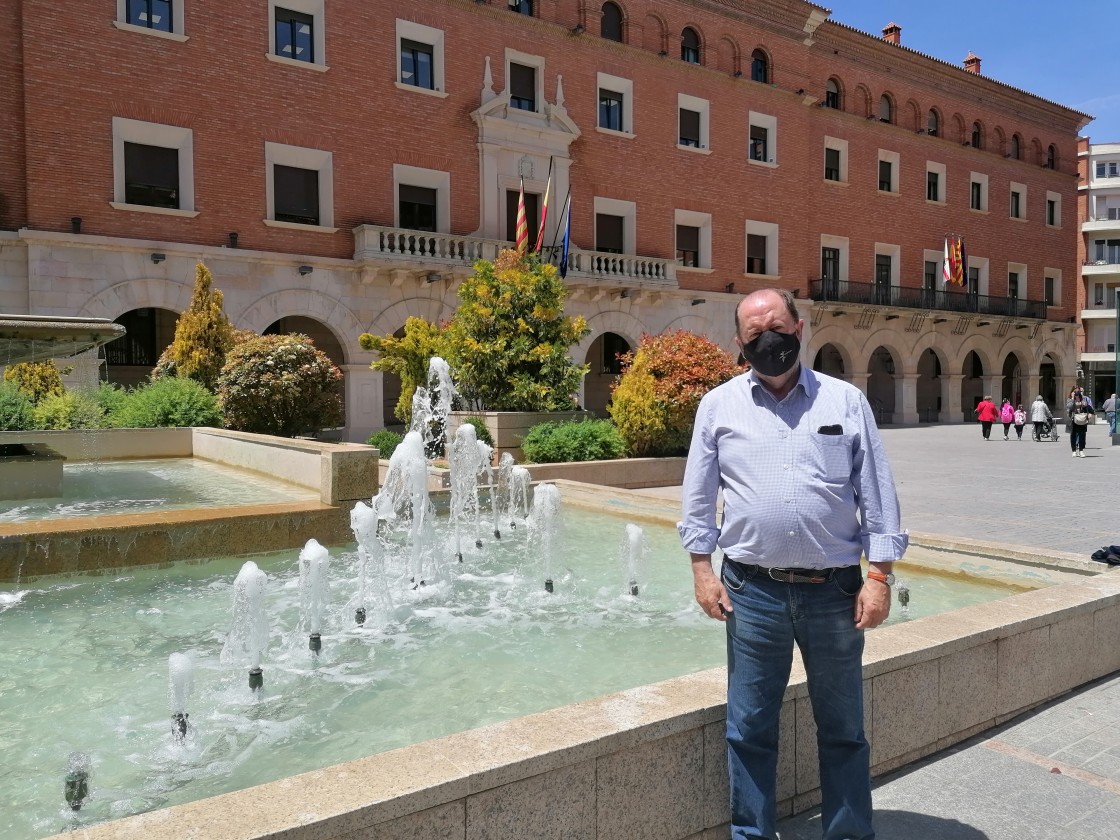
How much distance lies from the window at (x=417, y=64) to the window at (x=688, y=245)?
29.1 feet

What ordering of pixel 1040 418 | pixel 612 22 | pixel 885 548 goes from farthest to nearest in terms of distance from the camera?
pixel 612 22, pixel 1040 418, pixel 885 548

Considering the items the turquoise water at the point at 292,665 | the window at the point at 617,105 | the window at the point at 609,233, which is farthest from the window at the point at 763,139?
the turquoise water at the point at 292,665

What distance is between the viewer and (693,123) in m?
26.9

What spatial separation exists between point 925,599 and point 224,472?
8.89 metres

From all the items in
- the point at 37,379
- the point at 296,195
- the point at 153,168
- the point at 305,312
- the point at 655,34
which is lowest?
the point at 37,379

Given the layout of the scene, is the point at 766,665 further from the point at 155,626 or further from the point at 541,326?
the point at 541,326

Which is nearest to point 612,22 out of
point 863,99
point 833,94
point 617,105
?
point 617,105

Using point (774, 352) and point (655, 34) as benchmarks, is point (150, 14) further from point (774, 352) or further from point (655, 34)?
point (774, 352)

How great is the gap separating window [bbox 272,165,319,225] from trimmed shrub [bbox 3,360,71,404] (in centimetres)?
592

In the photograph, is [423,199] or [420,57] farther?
[423,199]

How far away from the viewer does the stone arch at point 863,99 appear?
3107cm

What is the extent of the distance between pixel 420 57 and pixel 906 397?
853 inches

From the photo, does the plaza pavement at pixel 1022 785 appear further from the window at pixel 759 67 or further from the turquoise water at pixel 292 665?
the window at pixel 759 67

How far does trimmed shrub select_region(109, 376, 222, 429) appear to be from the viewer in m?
14.3
